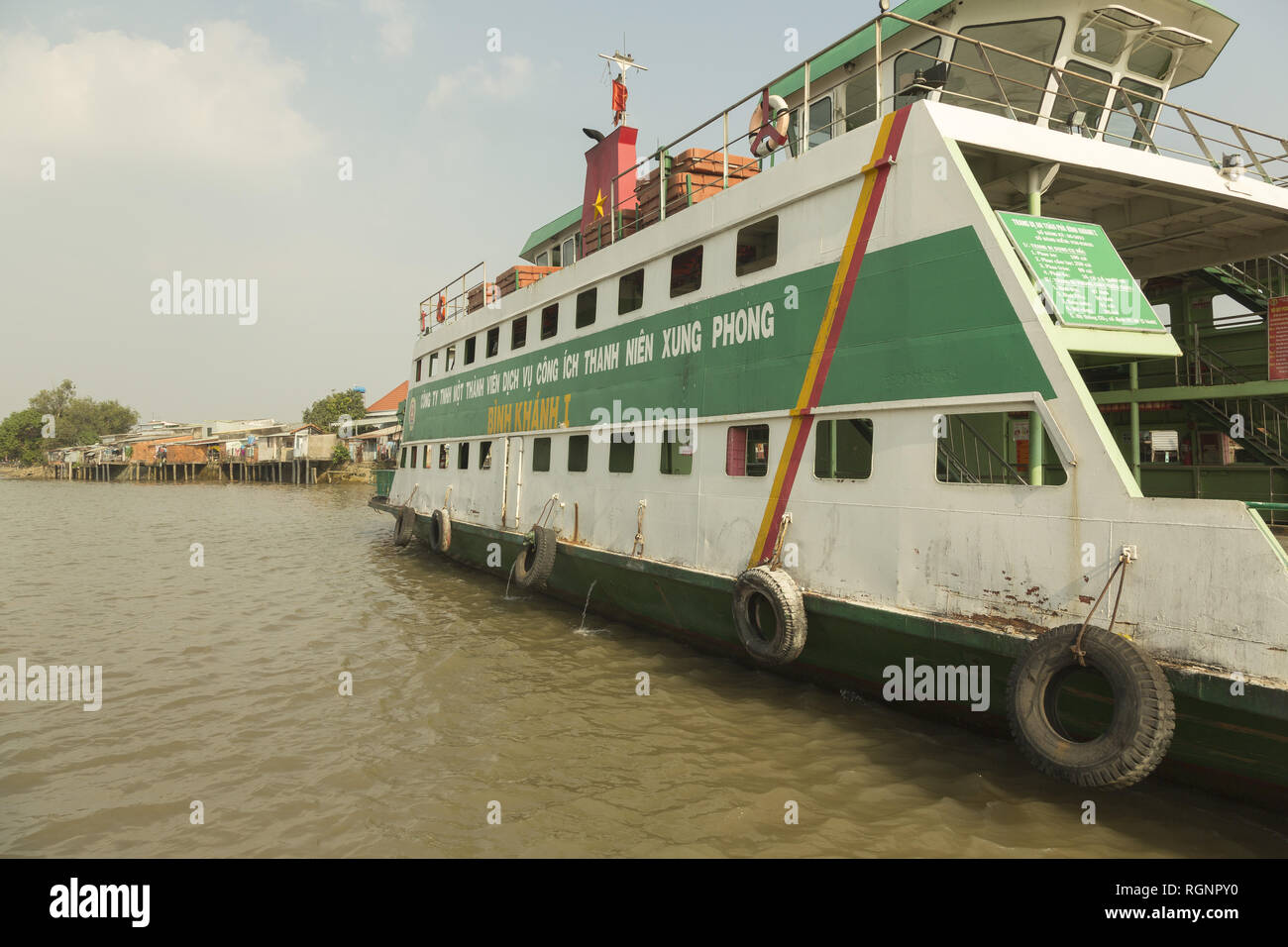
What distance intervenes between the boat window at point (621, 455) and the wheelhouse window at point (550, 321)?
8.60 ft

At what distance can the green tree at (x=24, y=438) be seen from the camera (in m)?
87.8

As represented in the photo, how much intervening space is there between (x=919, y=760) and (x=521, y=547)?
6921mm

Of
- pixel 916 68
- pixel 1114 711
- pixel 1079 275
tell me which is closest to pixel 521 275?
pixel 916 68

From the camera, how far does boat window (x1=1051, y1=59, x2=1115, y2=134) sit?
705 cm

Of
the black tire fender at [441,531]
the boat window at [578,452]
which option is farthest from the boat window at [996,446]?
the black tire fender at [441,531]

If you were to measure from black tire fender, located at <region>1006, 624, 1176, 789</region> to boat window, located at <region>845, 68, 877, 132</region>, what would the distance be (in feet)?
19.5

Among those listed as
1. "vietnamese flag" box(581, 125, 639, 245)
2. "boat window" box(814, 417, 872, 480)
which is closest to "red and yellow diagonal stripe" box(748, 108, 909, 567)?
"boat window" box(814, 417, 872, 480)

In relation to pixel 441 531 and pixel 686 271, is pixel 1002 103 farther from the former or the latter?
pixel 441 531

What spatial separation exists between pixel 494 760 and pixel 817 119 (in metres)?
7.68

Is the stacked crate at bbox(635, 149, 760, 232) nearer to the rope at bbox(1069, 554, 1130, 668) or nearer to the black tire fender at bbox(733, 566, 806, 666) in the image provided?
the black tire fender at bbox(733, 566, 806, 666)

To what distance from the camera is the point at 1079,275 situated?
16.7 feet
